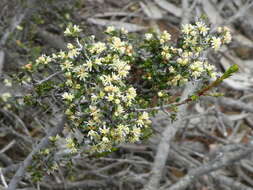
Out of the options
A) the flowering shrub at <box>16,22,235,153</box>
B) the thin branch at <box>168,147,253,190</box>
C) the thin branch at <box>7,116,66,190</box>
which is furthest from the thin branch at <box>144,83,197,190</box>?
the thin branch at <box>7,116,66,190</box>

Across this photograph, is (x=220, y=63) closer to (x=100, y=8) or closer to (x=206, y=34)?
(x=100, y=8)

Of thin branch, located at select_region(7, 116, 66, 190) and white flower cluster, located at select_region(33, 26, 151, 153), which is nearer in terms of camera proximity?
white flower cluster, located at select_region(33, 26, 151, 153)

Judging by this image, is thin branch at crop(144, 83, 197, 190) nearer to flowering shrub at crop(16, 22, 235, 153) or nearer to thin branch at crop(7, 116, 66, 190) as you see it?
flowering shrub at crop(16, 22, 235, 153)

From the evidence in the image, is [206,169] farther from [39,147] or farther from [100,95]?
[100,95]

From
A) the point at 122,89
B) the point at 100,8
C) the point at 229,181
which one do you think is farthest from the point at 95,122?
the point at 100,8

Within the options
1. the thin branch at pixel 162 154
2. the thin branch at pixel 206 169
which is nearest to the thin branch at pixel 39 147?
the thin branch at pixel 162 154

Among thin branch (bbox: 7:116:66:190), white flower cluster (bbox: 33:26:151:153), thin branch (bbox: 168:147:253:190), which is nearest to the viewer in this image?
white flower cluster (bbox: 33:26:151:153)

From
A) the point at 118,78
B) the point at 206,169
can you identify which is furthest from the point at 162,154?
the point at 118,78

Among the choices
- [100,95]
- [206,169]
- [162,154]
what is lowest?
[206,169]

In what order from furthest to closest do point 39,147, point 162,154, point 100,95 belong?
point 162,154
point 39,147
point 100,95
